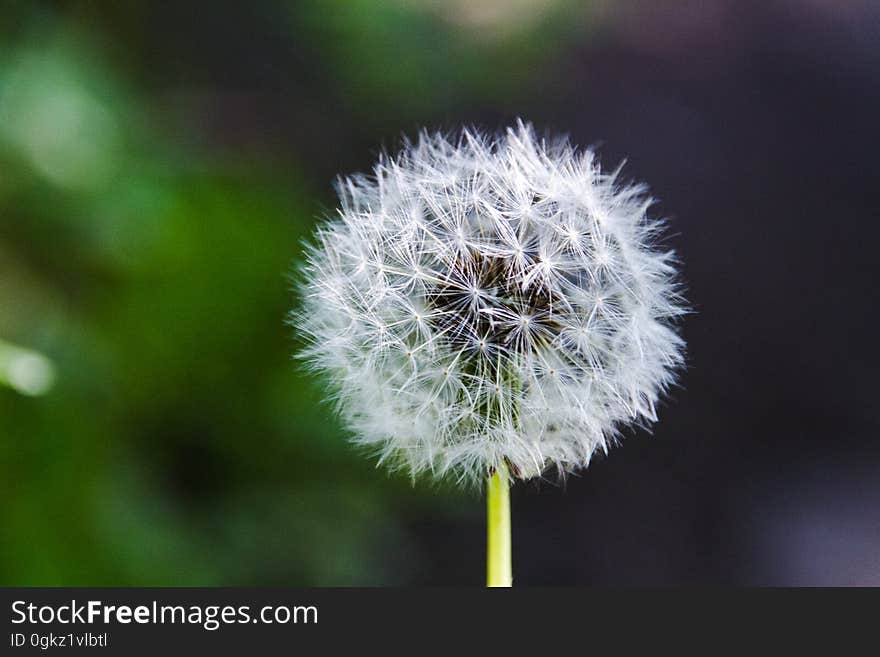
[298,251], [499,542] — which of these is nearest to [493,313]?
[499,542]

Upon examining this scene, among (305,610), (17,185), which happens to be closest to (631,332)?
(305,610)

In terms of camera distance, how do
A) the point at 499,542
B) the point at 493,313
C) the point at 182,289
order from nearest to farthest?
the point at 499,542 → the point at 493,313 → the point at 182,289

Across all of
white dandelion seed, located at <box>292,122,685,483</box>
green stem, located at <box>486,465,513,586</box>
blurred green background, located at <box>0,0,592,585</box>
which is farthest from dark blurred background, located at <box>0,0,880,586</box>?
green stem, located at <box>486,465,513,586</box>

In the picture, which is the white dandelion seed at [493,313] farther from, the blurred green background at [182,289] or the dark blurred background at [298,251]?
the blurred green background at [182,289]

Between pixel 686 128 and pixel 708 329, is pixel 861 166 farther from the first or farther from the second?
pixel 708 329

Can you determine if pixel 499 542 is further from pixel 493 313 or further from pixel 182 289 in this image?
pixel 182 289

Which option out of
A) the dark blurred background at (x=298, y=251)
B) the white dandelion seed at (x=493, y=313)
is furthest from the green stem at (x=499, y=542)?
the dark blurred background at (x=298, y=251)
